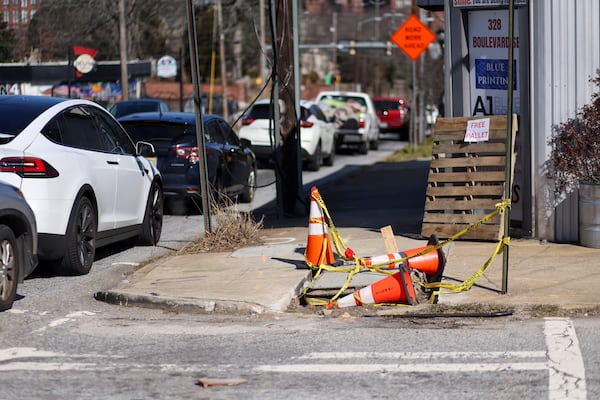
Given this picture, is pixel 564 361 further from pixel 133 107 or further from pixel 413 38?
pixel 133 107

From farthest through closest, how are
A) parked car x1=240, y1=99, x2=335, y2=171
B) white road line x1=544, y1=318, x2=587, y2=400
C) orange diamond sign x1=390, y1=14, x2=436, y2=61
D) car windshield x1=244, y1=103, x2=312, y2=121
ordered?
orange diamond sign x1=390, y1=14, x2=436, y2=61 < car windshield x1=244, y1=103, x2=312, y2=121 < parked car x1=240, y1=99, x2=335, y2=171 < white road line x1=544, y1=318, x2=587, y2=400

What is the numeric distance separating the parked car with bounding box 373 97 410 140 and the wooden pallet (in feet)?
106

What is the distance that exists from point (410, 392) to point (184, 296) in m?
3.20

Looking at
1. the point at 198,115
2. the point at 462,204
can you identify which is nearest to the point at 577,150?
the point at 462,204

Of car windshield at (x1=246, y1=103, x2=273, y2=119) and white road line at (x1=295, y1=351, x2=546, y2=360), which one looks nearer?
white road line at (x1=295, y1=351, x2=546, y2=360)

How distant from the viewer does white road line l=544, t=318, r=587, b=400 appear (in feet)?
19.2

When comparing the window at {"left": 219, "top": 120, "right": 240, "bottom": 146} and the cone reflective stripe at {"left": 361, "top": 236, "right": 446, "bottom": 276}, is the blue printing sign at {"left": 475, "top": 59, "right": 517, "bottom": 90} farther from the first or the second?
the window at {"left": 219, "top": 120, "right": 240, "bottom": 146}

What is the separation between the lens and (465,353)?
6.82 metres

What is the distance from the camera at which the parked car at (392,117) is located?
147 feet

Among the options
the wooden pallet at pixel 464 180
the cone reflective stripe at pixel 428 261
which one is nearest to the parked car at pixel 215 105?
the wooden pallet at pixel 464 180

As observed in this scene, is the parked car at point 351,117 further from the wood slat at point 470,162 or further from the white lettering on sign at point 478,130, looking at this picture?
the white lettering on sign at point 478,130

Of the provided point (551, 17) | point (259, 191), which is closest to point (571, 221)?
point (551, 17)

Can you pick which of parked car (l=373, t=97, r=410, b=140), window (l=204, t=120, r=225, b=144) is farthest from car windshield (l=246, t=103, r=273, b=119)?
parked car (l=373, t=97, r=410, b=140)

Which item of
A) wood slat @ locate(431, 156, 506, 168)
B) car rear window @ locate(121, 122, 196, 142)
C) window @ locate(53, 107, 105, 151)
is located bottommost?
wood slat @ locate(431, 156, 506, 168)
